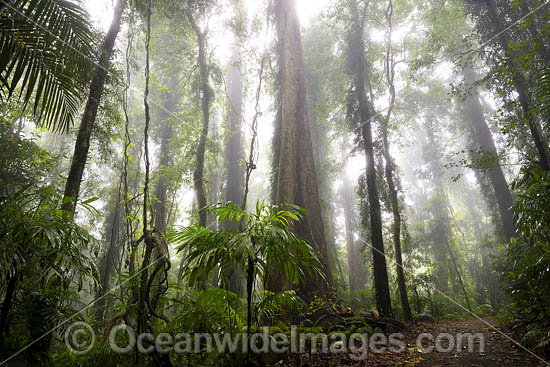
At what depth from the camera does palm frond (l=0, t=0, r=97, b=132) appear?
2.68m

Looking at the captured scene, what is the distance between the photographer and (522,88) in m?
5.33

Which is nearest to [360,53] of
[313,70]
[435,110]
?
[313,70]

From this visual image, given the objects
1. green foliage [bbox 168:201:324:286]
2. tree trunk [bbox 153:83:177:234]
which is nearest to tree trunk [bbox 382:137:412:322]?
green foliage [bbox 168:201:324:286]

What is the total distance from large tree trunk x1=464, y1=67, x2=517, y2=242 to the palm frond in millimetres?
9760

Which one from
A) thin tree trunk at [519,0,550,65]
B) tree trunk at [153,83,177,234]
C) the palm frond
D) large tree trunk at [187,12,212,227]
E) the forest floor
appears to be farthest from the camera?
tree trunk at [153,83,177,234]

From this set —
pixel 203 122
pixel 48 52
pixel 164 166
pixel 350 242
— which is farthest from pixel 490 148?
pixel 48 52

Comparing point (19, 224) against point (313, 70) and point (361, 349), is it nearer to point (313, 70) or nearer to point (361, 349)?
point (361, 349)

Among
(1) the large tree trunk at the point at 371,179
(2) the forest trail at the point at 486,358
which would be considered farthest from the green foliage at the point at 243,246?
(1) the large tree trunk at the point at 371,179

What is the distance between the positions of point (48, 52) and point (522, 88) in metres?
7.50

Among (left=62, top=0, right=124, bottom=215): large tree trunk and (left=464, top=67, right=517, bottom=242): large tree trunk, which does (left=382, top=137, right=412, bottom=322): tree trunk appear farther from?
(left=62, top=0, right=124, bottom=215): large tree trunk

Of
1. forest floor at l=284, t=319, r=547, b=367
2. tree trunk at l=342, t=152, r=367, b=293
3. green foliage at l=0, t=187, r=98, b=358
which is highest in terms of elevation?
tree trunk at l=342, t=152, r=367, b=293

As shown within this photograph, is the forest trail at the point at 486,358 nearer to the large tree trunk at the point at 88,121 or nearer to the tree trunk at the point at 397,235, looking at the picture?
the tree trunk at the point at 397,235

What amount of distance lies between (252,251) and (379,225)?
5.28 m

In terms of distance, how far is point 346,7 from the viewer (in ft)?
27.3
